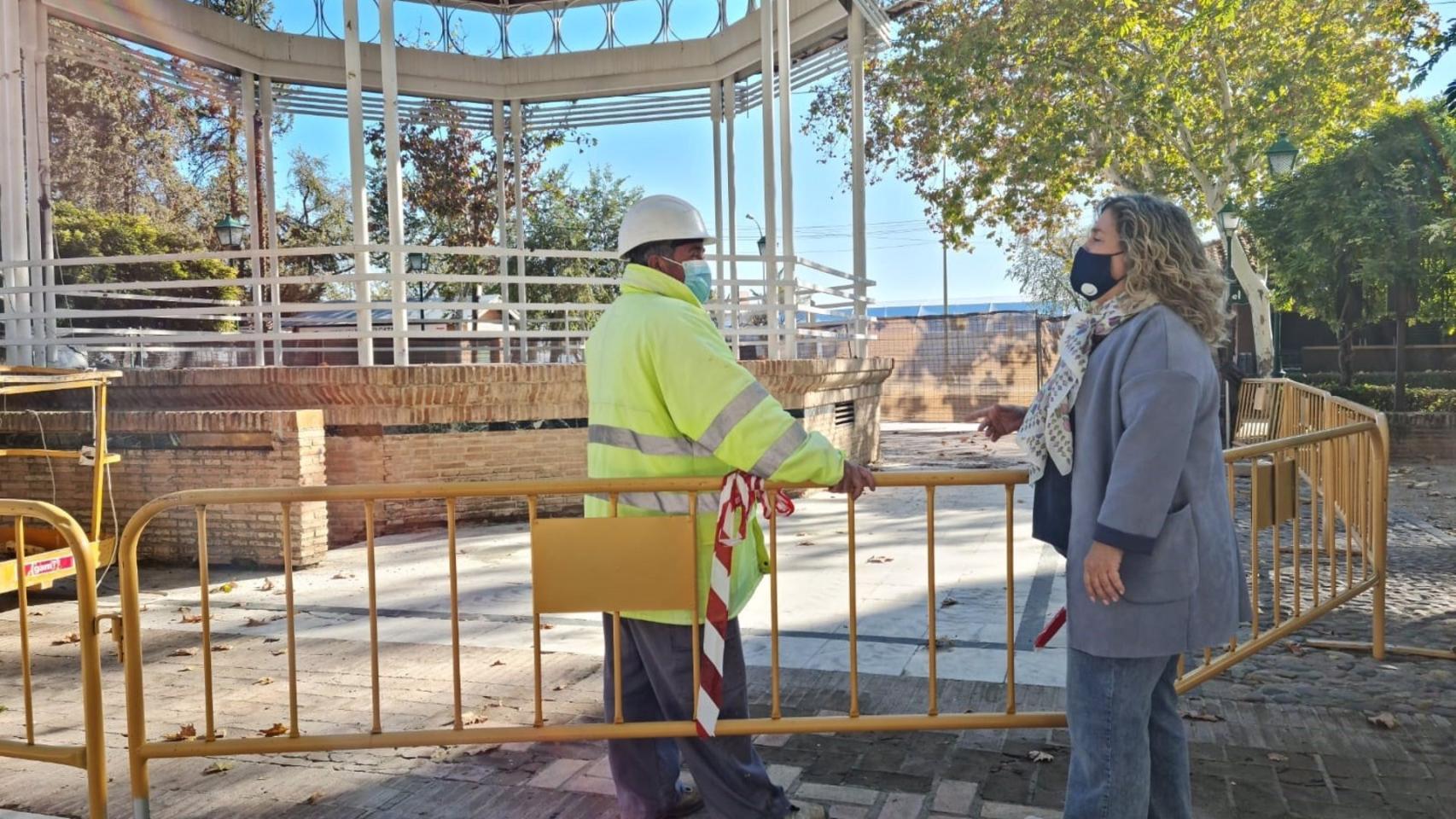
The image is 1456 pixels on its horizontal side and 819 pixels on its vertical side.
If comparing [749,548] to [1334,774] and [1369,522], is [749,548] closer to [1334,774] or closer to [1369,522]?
[1334,774]

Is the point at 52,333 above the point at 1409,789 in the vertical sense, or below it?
above

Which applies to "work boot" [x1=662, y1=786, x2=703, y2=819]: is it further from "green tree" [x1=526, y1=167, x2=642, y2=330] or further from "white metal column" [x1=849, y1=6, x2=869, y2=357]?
"green tree" [x1=526, y1=167, x2=642, y2=330]

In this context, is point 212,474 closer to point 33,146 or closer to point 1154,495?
point 33,146

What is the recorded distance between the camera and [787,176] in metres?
12.3

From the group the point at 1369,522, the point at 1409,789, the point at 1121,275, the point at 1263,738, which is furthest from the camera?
the point at 1369,522

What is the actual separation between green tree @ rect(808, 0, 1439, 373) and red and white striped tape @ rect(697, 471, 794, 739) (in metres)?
14.2

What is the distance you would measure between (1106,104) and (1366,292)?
18.7 ft

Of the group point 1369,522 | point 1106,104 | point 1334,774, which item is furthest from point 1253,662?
point 1106,104

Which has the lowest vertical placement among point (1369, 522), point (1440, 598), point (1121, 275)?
point (1440, 598)

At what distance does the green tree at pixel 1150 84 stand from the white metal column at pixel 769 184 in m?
4.59

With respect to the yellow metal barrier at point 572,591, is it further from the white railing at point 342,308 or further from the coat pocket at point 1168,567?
the white railing at point 342,308

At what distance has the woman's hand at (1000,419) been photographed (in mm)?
3121

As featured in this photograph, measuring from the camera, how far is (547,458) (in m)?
9.21

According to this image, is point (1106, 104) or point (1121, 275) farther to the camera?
point (1106, 104)
